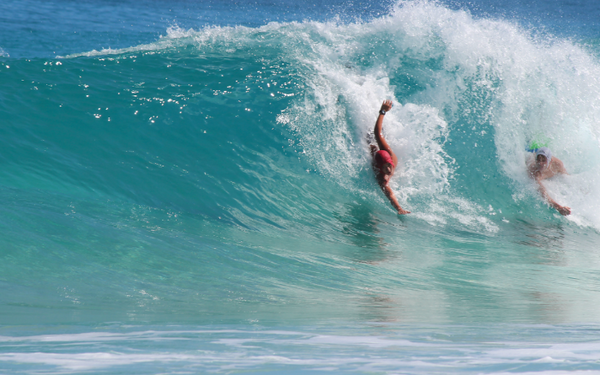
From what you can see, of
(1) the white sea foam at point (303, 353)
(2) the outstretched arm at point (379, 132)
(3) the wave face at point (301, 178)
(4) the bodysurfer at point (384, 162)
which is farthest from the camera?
(2) the outstretched arm at point (379, 132)

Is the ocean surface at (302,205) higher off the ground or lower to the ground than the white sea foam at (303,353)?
higher

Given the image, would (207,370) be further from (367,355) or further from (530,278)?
(530,278)

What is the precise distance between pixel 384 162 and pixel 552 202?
2.61 meters

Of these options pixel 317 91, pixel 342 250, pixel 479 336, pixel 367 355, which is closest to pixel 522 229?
pixel 342 250

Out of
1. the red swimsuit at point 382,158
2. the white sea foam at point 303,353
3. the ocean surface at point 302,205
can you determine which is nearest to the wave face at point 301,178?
the ocean surface at point 302,205

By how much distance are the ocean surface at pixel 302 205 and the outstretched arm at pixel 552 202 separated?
11cm

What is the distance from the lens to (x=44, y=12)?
1490cm

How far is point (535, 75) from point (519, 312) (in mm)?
6147

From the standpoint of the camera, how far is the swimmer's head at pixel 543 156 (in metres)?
6.58

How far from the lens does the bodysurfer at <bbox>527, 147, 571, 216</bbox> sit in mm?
6578

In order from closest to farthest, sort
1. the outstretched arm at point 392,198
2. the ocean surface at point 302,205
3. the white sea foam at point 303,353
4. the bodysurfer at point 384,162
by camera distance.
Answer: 1. the white sea foam at point 303,353
2. the ocean surface at point 302,205
3. the outstretched arm at point 392,198
4. the bodysurfer at point 384,162

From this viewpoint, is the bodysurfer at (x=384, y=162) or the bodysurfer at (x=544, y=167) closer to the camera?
the bodysurfer at (x=384, y=162)

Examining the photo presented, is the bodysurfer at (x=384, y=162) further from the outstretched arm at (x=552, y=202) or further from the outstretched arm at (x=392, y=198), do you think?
the outstretched arm at (x=552, y=202)

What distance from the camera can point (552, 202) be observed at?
648cm
